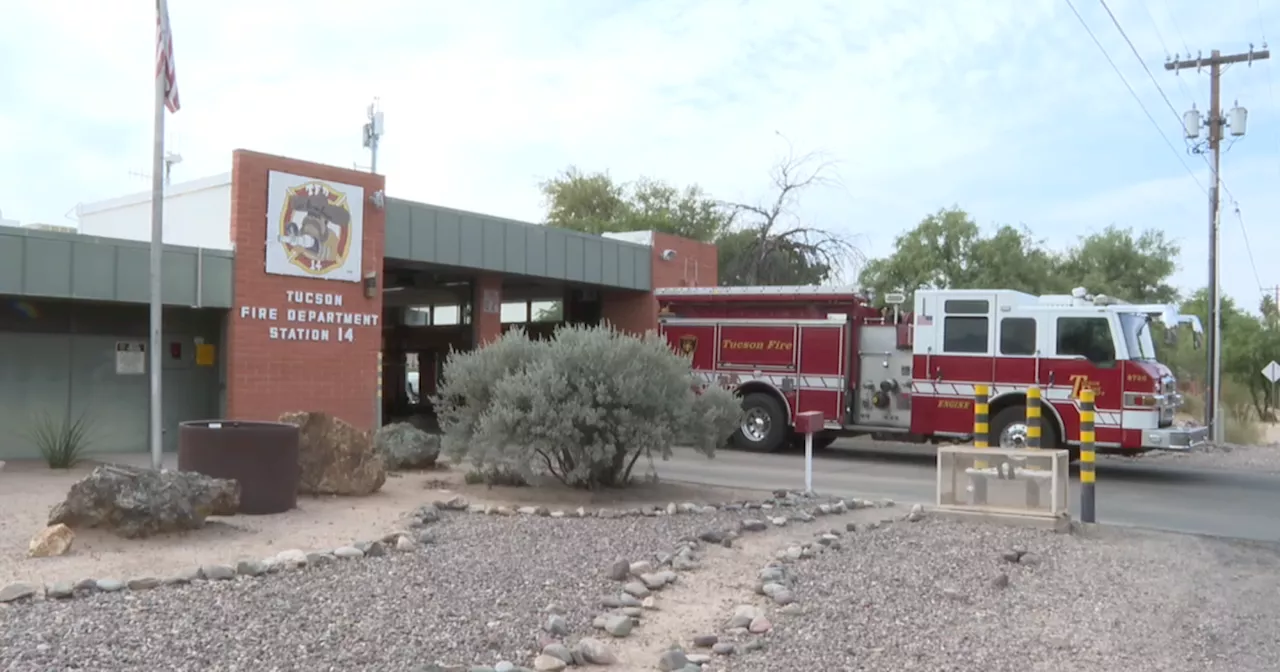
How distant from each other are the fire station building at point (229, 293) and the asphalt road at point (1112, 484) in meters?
6.00

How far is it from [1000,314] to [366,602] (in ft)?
43.3

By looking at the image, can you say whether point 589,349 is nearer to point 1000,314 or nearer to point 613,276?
point 1000,314

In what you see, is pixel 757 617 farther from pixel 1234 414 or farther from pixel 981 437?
pixel 1234 414

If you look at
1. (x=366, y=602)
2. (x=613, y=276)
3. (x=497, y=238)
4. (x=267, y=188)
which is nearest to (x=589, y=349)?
(x=366, y=602)

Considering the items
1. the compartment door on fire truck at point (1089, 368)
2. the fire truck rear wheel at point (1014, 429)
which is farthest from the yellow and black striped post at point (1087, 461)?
the fire truck rear wheel at point (1014, 429)

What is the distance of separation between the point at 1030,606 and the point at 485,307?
1722 cm

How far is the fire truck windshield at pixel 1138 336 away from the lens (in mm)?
16438

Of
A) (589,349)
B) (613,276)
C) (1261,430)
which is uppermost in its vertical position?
(613,276)

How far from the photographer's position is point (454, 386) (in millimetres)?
12219

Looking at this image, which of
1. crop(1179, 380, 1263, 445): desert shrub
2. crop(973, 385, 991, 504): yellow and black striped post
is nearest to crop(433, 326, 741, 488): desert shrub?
crop(973, 385, 991, 504): yellow and black striped post

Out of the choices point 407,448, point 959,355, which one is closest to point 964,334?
point 959,355

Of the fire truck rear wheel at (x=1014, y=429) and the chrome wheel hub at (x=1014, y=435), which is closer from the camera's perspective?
the chrome wheel hub at (x=1014, y=435)

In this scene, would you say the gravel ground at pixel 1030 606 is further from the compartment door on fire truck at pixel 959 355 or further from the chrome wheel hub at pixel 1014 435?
the compartment door on fire truck at pixel 959 355

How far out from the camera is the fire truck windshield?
16.4 m
